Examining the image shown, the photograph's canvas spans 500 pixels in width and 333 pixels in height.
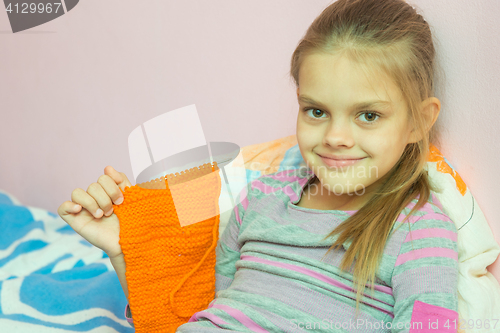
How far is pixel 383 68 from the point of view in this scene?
0.63 meters

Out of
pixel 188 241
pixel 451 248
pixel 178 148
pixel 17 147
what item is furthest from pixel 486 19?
pixel 17 147

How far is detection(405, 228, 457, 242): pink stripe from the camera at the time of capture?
61 centimetres

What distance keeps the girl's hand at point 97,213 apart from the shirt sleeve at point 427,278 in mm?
461

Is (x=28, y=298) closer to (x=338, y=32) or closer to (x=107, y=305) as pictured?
(x=107, y=305)

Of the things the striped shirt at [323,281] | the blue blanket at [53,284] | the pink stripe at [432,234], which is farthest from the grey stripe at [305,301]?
the blue blanket at [53,284]

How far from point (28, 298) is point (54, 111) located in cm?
75

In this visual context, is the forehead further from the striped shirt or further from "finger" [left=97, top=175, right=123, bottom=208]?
"finger" [left=97, top=175, right=123, bottom=208]

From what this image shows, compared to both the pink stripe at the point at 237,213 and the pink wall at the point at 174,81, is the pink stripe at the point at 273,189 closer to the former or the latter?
the pink stripe at the point at 237,213

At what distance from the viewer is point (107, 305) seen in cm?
102

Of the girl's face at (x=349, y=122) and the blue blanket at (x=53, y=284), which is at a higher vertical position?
the girl's face at (x=349, y=122)

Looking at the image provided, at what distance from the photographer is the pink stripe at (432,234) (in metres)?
0.61

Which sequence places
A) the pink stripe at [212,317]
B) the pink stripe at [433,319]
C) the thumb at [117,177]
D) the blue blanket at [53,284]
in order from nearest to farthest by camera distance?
the pink stripe at [433,319] < the pink stripe at [212,317] < the thumb at [117,177] < the blue blanket at [53,284]

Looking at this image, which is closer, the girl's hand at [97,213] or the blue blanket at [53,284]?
the girl's hand at [97,213]

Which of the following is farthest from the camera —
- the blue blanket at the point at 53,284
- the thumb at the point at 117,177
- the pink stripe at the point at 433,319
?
the blue blanket at the point at 53,284
